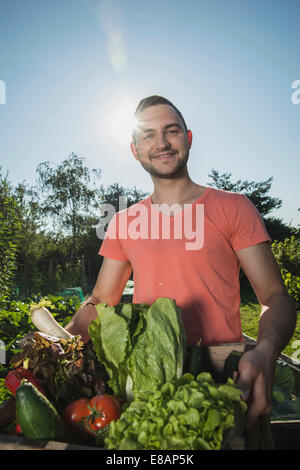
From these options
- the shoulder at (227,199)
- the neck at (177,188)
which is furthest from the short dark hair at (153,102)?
the shoulder at (227,199)

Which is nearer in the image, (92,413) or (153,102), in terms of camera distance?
(92,413)

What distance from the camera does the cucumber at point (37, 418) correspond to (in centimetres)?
118

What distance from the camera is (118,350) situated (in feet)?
4.91

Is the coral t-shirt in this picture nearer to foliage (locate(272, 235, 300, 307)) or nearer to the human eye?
the human eye

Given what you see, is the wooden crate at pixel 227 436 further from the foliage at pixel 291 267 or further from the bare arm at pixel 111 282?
the foliage at pixel 291 267

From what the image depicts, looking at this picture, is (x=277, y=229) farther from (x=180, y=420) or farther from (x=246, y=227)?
(x=180, y=420)

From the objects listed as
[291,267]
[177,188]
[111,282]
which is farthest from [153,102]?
[291,267]

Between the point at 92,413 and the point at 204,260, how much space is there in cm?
119

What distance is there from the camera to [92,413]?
134 cm

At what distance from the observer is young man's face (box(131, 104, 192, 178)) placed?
243 centimetres

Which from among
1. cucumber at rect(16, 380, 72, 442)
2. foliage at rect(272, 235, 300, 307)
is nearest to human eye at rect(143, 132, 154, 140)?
cucumber at rect(16, 380, 72, 442)

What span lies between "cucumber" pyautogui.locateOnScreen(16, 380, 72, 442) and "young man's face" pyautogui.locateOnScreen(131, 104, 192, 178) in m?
1.66
